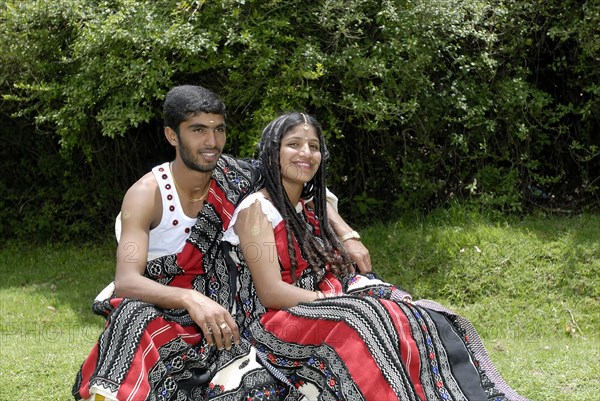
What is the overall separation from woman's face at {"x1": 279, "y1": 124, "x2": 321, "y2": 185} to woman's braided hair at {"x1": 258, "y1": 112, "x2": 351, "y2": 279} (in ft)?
0.09

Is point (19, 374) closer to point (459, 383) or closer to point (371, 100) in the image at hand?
point (459, 383)

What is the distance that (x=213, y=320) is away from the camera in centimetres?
367

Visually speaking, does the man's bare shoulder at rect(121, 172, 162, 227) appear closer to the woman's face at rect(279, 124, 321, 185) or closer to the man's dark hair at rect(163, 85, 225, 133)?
the man's dark hair at rect(163, 85, 225, 133)

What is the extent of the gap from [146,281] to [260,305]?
1.81 feet

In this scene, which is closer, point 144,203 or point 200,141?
point 144,203

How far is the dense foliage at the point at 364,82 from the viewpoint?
6973mm

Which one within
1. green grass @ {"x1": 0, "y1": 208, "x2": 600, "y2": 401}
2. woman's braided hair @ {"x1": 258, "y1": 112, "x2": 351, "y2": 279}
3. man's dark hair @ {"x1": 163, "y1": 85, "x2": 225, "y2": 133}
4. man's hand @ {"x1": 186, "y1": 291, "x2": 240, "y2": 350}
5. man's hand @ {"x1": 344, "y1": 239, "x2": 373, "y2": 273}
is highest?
man's dark hair @ {"x1": 163, "y1": 85, "x2": 225, "y2": 133}

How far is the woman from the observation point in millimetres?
3449

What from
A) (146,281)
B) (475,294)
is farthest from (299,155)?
(475,294)

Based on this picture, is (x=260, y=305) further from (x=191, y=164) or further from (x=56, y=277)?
(x=56, y=277)

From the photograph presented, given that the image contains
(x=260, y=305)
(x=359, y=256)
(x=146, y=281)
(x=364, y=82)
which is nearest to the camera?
(x=146, y=281)

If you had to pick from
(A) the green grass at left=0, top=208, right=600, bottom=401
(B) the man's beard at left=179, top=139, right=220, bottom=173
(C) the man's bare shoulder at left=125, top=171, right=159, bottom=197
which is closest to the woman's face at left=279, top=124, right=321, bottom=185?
(B) the man's beard at left=179, top=139, right=220, bottom=173

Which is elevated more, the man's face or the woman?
the man's face

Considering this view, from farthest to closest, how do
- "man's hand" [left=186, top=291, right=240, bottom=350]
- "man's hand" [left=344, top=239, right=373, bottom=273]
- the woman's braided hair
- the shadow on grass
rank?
the shadow on grass
"man's hand" [left=344, top=239, right=373, bottom=273]
the woman's braided hair
"man's hand" [left=186, top=291, right=240, bottom=350]
